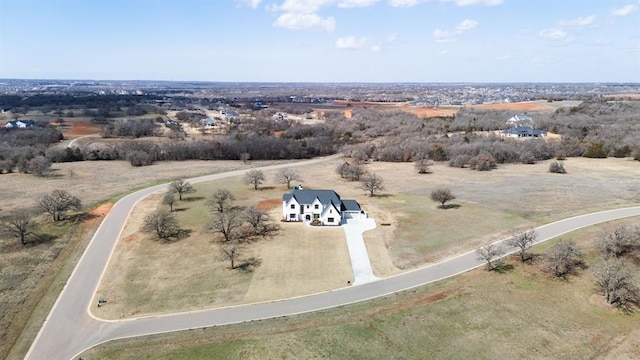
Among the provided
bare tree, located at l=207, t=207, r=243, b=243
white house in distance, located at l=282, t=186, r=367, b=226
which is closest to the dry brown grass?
bare tree, located at l=207, t=207, r=243, b=243

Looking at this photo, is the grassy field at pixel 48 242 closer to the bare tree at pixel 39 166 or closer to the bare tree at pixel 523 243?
the bare tree at pixel 39 166

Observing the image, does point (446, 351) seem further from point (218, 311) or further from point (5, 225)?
point (5, 225)

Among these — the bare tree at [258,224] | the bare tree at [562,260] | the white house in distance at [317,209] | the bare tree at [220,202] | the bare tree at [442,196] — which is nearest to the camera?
the bare tree at [562,260]

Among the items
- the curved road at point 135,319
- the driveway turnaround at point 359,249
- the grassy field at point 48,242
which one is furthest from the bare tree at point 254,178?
the curved road at point 135,319

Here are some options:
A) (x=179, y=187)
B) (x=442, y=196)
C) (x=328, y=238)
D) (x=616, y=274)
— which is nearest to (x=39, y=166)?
(x=179, y=187)

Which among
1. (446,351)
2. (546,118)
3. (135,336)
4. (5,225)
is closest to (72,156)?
(5,225)

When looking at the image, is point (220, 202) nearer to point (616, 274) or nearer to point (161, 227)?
point (161, 227)
